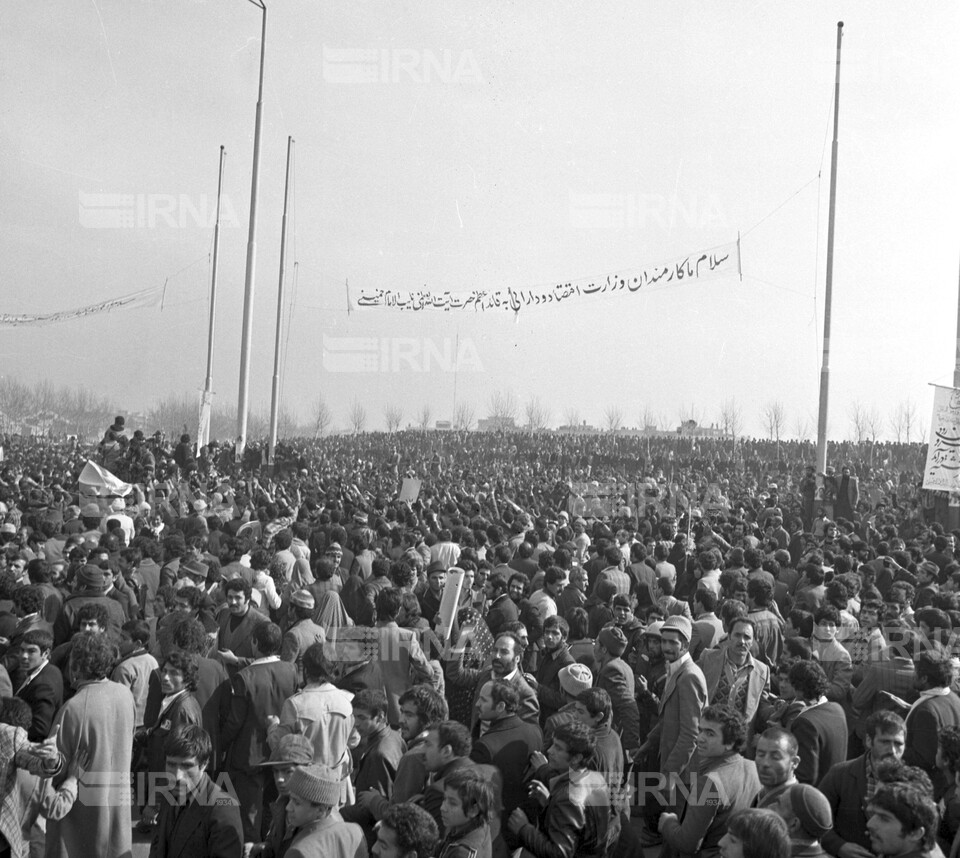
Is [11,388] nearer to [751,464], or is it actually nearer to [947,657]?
[751,464]

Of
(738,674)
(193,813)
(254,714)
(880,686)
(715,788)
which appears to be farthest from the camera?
(738,674)

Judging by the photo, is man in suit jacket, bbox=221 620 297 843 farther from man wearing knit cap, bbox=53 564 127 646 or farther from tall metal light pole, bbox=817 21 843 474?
tall metal light pole, bbox=817 21 843 474

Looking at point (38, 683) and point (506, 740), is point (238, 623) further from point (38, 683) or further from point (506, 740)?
point (506, 740)

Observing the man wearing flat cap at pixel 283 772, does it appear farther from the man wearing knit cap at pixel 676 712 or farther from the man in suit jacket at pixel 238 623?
the man in suit jacket at pixel 238 623

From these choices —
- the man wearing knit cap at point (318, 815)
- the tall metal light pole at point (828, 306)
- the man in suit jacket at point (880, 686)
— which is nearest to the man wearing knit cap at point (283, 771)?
the man wearing knit cap at point (318, 815)

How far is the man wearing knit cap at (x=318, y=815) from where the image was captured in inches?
143

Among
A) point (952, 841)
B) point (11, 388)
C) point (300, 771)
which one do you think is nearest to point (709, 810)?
point (952, 841)

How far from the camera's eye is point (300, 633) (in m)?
6.50

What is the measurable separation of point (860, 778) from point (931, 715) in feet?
2.80

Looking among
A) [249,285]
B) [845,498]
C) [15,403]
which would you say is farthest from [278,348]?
[15,403]

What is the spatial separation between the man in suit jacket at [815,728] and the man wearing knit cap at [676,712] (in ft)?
1.96

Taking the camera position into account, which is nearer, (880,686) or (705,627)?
(880,686)

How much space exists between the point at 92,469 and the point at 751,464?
28.5 meters

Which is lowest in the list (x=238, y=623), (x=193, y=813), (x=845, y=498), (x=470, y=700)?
(x=470, y=700)
